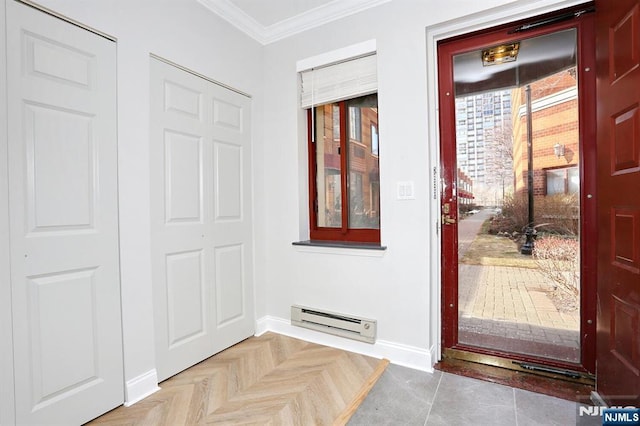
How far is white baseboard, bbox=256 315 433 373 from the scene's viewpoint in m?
2.10

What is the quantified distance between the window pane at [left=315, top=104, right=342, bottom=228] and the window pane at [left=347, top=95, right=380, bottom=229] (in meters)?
0.13

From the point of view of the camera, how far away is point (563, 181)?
187 centimetres

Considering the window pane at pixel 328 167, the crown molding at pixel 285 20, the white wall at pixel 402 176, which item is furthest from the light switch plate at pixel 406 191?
the crown molding at pixel 285 20

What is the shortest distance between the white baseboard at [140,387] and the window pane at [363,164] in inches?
68.9

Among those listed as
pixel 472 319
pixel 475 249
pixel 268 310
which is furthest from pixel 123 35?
pixel 472 319

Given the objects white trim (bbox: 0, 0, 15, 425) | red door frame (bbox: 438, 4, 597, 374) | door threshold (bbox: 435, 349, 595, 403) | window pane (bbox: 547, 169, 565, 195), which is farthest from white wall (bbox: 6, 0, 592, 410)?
window pane (bbox: 547, 169, 565, 195)

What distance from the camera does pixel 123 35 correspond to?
174 cm

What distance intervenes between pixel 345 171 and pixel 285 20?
135cm

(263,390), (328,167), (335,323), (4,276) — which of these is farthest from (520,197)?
(4,276)

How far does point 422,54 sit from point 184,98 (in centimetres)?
166

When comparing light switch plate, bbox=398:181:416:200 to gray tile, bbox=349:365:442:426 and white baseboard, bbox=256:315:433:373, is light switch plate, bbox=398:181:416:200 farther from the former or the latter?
gray tile, bbox=349:365:442:426

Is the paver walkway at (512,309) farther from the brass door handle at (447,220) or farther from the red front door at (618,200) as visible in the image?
the red front door at (618,200)

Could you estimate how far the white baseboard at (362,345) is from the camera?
6.88ft

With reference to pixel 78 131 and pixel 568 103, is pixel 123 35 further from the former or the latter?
pixel 568 103
